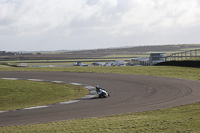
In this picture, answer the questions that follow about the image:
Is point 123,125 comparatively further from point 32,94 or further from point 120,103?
point 32,94

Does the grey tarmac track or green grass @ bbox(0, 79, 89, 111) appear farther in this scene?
green grass @ bbox(0, 79, 89, 111)

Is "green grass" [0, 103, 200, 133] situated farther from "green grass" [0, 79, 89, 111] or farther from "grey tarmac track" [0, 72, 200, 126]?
"green grass" [0, 79, 89, 111]

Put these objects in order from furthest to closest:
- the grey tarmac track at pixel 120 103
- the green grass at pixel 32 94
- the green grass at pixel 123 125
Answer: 1. the green grass at pixel 32 94
2. the grey tarmac track at pixel 120 103
3. the green grass at pixel 123 125

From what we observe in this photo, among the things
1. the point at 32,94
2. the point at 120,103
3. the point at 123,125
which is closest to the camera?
the point at 123,125

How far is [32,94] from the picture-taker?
73.8ft

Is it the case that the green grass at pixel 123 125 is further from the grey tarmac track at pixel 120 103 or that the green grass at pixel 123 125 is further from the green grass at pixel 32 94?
the green grass at pixel 32 94

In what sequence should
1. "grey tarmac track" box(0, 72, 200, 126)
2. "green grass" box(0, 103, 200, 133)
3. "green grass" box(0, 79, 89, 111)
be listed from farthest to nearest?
"green grass" box(0, 79, 89, 111)
"grey tarmac track" box(0, 72, 200, 126)
"green grass" box(0, 103, 200, 133)

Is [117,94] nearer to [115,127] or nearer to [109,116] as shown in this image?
[109,116]

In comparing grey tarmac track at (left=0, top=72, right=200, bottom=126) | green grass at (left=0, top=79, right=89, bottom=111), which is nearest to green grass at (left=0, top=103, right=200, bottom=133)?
grey tarmac track at (left=0, top=72, right=200, bottom=126)

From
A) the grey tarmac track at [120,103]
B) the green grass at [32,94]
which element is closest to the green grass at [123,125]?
the grey tarmac track at [120,103]

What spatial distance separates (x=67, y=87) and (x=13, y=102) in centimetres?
657

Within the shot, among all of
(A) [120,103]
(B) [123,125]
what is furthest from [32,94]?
(B) [123,125]

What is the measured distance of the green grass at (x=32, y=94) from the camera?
19.2 m

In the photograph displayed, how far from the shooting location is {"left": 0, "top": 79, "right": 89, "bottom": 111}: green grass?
63.0 feet
